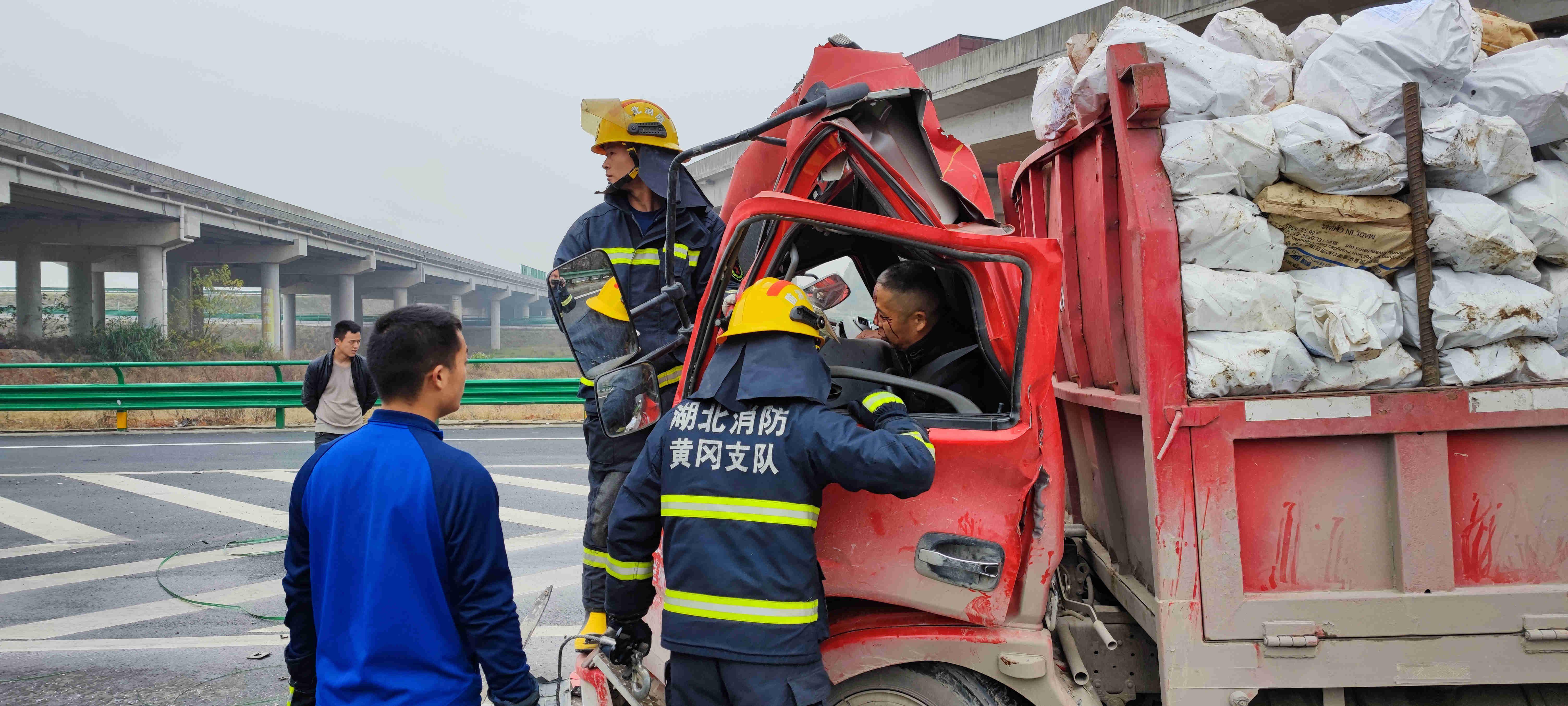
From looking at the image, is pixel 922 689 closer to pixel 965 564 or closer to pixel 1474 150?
pixel 965 564

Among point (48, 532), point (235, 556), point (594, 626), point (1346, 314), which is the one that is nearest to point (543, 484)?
point (235, 556)

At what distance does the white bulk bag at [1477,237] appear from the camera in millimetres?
2270

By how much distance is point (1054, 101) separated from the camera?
3293 millimetres

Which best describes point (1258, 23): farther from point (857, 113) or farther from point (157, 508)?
point (157, 508)

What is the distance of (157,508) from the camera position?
7793mm

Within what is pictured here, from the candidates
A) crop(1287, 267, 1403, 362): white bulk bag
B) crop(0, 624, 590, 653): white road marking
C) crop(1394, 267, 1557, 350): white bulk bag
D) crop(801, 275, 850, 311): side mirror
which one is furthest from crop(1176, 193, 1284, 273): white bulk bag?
crop(0, 624, 590, 653): white road marking

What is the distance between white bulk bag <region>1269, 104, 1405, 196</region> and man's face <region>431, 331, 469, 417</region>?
7.58 ft

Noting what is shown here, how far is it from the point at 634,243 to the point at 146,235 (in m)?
33.1

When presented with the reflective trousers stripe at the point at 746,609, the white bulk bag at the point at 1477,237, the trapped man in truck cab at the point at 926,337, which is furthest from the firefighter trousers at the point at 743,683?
the white bulk bag at the point at 1477,237

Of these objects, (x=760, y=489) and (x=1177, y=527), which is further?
(x=1177, y=527)

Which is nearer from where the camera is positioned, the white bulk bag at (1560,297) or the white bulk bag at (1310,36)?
the white bulk bag at (1560,297)

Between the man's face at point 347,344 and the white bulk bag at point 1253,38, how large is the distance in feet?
20.5

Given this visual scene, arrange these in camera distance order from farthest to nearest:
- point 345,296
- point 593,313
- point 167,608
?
point 345,296, point 167,608, point 593,313

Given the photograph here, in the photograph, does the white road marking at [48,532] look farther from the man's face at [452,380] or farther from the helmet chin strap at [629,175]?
the man's face at [452,380]
